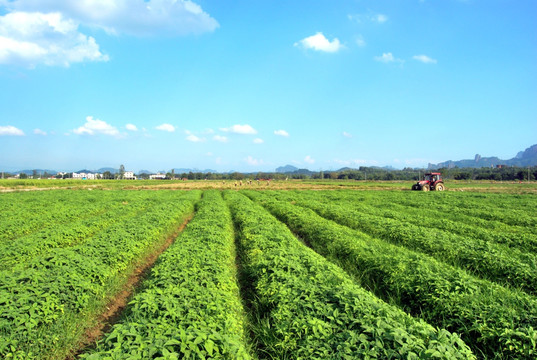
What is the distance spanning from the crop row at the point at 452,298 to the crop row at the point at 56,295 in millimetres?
7378

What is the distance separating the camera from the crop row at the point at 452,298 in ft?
15.6

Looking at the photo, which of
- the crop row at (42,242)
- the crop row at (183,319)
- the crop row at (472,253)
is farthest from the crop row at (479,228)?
the crop row at (42,242)

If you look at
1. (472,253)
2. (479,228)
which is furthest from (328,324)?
(479,228)

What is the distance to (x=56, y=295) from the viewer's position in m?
6.23

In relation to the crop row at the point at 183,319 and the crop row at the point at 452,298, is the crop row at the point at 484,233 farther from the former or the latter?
the crop row at the point at 183,319

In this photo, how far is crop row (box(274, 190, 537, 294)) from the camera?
781 cm

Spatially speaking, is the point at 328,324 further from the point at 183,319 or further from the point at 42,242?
the point at 42,242

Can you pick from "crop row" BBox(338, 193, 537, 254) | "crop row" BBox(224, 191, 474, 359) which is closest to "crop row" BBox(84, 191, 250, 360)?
"crop row" BBox(224, 191, 474, 359)

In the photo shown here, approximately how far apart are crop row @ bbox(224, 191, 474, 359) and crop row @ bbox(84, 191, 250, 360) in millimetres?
690

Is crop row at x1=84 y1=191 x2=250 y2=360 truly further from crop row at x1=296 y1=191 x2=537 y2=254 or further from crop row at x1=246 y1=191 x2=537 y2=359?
crop row at x1=296 y1=191 x2=537 y2=254

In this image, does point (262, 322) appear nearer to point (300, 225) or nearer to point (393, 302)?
point (393, 302)

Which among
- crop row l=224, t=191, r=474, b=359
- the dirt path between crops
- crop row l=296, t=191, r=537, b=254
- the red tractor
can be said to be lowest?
the dirt path between crops

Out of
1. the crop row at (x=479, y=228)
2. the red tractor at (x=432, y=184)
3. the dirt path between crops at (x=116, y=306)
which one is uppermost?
the red tractor at (x=432, y=184)

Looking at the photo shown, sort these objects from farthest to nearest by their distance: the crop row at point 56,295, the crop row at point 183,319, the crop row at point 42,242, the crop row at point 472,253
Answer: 1. the crop row at point 42,242
2. the crop row at point 472,253
3. the crop row at point 56,295
4. the crop row at point 183,319
